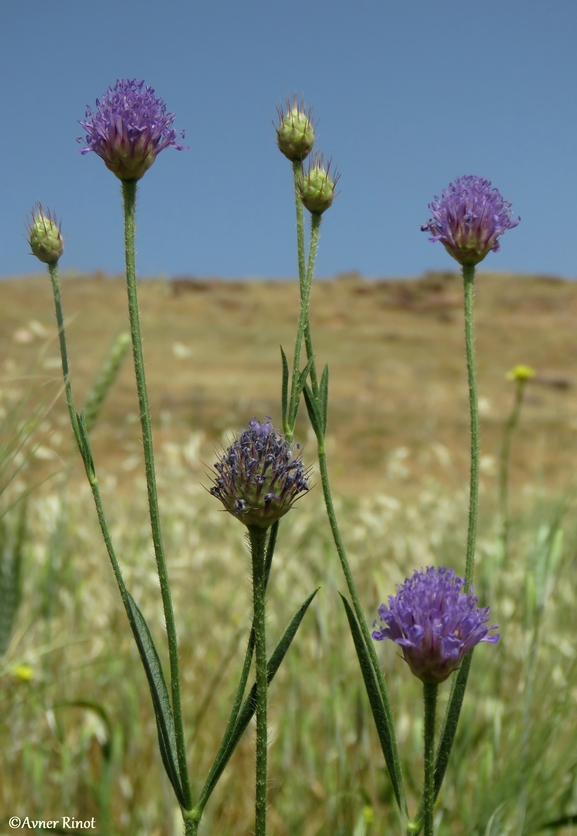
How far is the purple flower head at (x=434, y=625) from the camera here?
25.3 inches

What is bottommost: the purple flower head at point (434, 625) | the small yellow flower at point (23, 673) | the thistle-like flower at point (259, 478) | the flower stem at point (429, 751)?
the small yellow flower at point (23, 673)

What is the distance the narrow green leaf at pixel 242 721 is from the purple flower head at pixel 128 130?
41 cm

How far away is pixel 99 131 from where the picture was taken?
2.46 feet

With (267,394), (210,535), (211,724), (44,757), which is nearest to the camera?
(44,757)

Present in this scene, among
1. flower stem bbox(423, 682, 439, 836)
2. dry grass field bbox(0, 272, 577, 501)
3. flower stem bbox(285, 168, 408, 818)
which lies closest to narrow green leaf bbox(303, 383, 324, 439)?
→ flower stem bbox(285, 168, 408, 818)

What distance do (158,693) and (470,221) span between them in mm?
519

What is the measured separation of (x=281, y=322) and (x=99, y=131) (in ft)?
60.2

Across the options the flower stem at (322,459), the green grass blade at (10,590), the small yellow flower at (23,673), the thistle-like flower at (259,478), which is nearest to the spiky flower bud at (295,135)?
the flower stem at (322,459)

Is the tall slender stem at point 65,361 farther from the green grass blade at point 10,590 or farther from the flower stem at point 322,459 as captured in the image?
the green grass blade at point 10,590

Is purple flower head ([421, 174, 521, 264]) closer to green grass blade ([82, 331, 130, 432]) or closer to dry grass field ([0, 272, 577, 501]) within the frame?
dry grass field ([0, 272, 577, 501])

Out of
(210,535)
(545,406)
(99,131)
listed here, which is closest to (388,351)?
(545,406)

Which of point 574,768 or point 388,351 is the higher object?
point 388,351

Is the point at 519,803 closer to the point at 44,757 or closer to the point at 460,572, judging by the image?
the point at 44,757

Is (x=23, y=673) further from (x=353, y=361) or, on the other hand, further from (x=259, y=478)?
(x=353, y=361)
